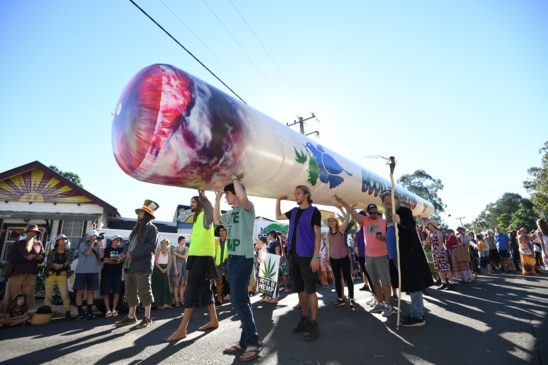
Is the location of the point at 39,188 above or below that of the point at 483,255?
above

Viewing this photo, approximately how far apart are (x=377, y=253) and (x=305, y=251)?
168cm

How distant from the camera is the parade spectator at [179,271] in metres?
6.52

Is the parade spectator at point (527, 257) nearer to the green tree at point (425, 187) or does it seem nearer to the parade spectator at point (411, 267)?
the parade spectator at point (411, 267)

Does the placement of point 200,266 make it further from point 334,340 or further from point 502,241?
point 502,241

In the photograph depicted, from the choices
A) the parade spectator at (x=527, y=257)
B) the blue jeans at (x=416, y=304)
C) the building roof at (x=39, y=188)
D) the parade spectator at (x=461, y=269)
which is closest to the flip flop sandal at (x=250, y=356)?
the blue jeans at (x=416, y=304)

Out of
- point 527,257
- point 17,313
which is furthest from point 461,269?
point 17,313

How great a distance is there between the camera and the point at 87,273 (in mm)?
5414

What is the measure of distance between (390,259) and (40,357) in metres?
4.28

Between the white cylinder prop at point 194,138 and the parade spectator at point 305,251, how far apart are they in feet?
1.16

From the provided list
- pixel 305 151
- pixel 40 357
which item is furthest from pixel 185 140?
pixel 40 357

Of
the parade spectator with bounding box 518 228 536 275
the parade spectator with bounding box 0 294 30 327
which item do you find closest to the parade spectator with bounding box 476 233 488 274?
the parade spectator with bounding box 518 228 536 275

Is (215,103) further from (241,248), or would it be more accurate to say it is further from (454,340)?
(454,340)

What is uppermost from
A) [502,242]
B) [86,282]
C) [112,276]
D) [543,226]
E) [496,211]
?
[496,211]

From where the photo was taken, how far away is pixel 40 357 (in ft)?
9.43
